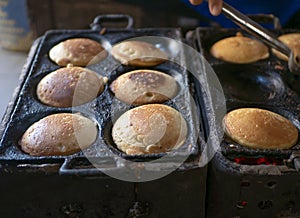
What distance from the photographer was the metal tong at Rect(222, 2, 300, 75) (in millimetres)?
1803

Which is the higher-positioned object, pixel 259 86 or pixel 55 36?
pixel 55 36

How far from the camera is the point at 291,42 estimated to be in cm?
212

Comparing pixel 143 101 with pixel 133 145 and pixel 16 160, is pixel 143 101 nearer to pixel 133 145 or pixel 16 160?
pixel 133 145

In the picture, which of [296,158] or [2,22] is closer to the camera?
[296,158]

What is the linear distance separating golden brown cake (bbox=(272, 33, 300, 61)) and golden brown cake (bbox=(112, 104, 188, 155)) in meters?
0.74

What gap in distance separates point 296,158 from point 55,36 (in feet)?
4.42

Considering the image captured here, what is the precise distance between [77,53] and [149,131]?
65cm

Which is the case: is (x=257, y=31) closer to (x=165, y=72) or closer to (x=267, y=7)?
(x=165, y=72)

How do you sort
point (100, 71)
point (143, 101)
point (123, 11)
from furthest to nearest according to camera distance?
point (123, 11) → point (100, 71) → point (143, 101)

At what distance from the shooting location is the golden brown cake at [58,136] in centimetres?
150

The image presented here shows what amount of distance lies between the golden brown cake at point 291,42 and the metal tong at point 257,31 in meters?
0.15

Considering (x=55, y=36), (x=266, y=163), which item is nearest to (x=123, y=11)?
(x=55, y=36)

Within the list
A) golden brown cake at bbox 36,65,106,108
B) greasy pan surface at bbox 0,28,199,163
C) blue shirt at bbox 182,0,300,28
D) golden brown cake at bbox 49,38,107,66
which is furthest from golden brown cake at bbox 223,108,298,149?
blue shirt at bbox 182,0,300,28

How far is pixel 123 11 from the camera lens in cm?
288
